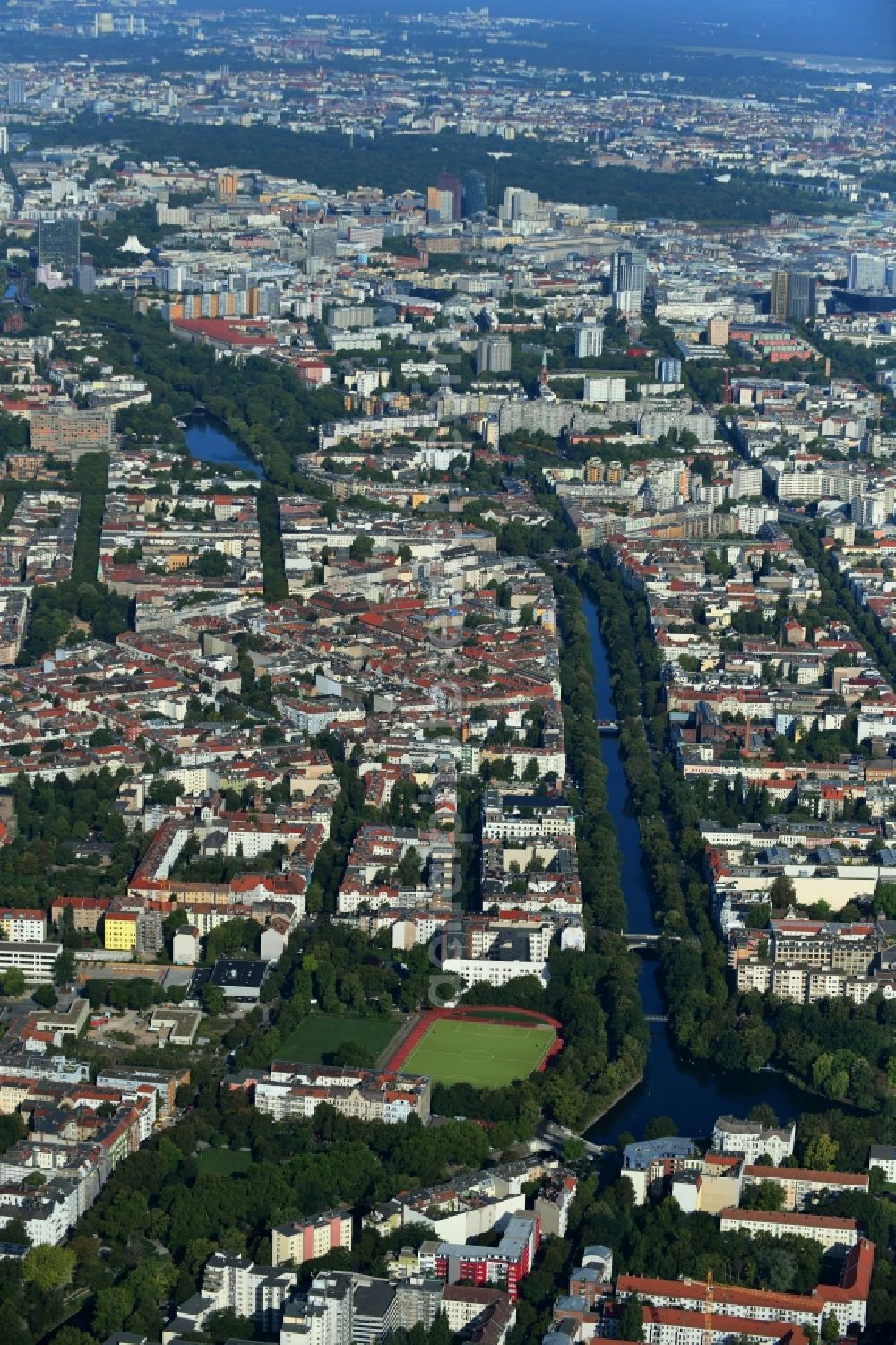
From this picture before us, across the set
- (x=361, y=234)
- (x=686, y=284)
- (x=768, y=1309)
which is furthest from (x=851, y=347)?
(x=768, y=1309)

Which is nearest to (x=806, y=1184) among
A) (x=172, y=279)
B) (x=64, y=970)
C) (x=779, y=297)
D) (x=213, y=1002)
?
(x=213, y=1002)

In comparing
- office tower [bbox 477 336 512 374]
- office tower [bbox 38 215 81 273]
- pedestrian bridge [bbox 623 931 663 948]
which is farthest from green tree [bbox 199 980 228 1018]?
office tower [bbox 38 215 81 273]

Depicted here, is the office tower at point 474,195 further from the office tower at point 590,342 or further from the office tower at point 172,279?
the office tower at point 590,342

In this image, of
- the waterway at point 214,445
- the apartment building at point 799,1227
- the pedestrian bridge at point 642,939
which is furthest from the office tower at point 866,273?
the apartment building at point 799,1227

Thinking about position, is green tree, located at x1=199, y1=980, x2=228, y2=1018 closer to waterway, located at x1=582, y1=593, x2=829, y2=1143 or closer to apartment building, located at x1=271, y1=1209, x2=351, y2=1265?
waterway, located at x1=582, y1=593, x2=829, y2=1143

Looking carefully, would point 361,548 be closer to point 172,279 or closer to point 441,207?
point 172,279
